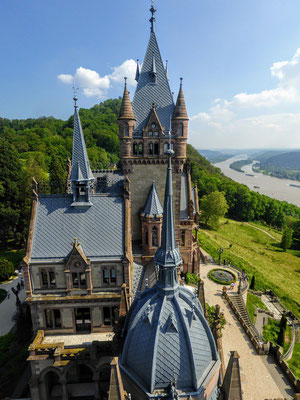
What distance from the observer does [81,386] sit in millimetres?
24000

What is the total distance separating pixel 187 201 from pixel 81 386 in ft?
87.7

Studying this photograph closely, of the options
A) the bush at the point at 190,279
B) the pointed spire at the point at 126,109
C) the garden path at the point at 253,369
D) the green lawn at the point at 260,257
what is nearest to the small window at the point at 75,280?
Result: the garden path at the point at 253,369

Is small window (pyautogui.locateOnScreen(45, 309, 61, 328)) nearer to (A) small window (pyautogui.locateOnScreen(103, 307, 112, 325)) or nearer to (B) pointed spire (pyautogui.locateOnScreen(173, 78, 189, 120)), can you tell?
(A) small window (pyautogui.locateOnScreen(103, 307, 112, 325))

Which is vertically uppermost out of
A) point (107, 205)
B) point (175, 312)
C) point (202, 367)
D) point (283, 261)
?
point (107, 205)

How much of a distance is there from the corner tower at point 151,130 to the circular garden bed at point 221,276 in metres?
19.7

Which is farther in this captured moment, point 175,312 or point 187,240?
point 187,240

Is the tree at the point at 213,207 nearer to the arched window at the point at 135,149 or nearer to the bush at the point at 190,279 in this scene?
the bush at the point at 190,279

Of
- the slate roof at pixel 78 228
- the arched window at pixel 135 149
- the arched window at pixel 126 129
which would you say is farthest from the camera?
the arched window at pixel 135 149

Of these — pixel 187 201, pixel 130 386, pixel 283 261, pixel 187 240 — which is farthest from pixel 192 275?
pixel 283 261

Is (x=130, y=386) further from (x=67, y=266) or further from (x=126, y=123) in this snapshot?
(x=126, y=123)

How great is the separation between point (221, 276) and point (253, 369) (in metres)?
19.2

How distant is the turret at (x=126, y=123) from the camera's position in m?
30.0

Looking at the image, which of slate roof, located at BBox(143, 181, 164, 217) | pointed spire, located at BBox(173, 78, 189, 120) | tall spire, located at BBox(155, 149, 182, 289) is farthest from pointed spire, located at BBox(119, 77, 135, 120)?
tall spire, located at BBox(155, 149, 182, 289)

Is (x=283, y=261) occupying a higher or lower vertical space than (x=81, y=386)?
lower
